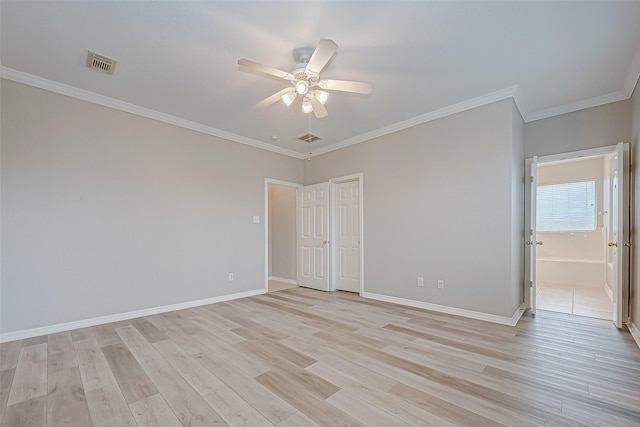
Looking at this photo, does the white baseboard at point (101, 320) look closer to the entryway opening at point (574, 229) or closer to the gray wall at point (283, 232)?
the gray wall at point (283, 232)

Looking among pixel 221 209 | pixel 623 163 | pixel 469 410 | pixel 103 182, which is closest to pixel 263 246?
pixel 221 209

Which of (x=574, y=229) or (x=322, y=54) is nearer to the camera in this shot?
(x=322, y=54)

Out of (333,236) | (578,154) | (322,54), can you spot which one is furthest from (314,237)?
(578,154)

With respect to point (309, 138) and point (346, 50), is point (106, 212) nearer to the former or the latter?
point (309, 138)

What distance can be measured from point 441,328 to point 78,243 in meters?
4.42

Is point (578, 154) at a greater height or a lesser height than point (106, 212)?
greater

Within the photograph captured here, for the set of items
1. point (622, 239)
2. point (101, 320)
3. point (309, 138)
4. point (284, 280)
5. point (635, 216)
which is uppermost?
point (309, 138)

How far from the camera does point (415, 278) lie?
4125 millimetres

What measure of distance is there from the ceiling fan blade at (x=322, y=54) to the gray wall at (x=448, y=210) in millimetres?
2352

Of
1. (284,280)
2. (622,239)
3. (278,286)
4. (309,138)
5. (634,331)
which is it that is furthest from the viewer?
(284,280)

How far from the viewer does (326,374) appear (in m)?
2.19

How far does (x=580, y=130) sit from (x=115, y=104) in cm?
611

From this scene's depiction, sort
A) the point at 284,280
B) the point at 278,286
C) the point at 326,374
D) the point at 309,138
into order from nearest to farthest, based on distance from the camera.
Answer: the point at 326,374 → the point at 309,138 → the point at 278,286 → the point at 284,280

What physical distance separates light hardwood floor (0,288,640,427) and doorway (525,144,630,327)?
96cm
